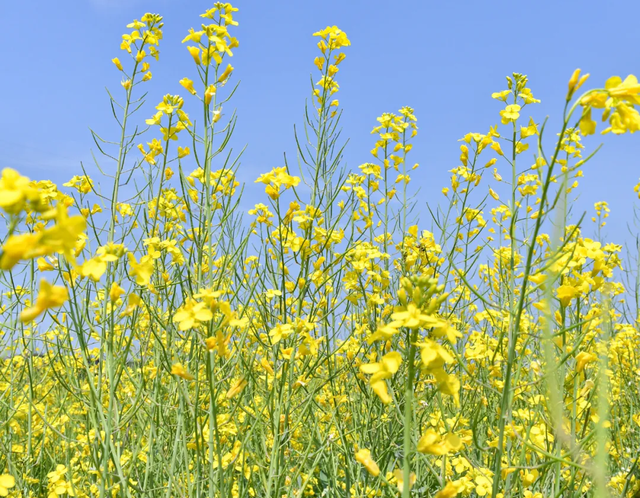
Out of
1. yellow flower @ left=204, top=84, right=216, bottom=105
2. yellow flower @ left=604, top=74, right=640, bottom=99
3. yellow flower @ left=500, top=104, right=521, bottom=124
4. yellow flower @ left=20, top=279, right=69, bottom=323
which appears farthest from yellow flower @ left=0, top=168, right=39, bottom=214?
yellow flower @ left=500, top=104, right=521, bottom=124

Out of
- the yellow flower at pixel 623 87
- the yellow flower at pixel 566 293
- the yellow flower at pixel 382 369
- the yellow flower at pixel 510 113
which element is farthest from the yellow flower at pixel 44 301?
the yellow flower at pixel 510 113

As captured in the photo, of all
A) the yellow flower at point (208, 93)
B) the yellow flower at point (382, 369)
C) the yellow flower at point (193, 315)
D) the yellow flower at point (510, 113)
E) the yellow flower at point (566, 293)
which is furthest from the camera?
the yellow flower at point (510, 113)

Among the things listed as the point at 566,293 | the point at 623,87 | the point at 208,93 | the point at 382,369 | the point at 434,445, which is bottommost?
the point at 434,445

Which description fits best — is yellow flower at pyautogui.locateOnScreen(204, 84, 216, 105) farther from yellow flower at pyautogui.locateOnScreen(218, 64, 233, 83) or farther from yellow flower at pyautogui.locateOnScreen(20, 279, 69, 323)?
yellow flower at pyautogui.locateOnScreen(20, 279, 69, 323)

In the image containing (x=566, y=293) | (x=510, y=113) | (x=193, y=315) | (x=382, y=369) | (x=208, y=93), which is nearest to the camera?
A: (x=382, y=369)

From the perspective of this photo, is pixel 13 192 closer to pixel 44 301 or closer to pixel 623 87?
pixel 44 301

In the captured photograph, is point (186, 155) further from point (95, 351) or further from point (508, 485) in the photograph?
point (95, 351)

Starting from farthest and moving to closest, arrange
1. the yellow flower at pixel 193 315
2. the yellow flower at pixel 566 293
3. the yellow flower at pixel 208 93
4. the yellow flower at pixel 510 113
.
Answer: the yellow flower at pixel 510 113 < the yellow flower at pixel 208 93 < the yellow flower at pixel 566 293 < the yellow flower at pixel 193 315

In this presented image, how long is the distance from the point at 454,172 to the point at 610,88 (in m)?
2.68

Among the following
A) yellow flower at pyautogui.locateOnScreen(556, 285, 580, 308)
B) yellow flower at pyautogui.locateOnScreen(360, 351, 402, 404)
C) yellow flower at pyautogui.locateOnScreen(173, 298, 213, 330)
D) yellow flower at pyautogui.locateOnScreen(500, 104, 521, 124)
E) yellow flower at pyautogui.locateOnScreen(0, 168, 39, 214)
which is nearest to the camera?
yellow flower at pyautogui.locateOnScreen(0, 168, 39, 214)

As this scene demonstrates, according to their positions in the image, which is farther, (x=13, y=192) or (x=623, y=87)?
(x=623, y=87)

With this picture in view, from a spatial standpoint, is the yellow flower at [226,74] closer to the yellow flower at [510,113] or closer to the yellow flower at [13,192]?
the yellow flower at [510,113]

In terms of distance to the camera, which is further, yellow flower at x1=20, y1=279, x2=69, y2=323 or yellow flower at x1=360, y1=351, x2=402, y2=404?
yellow flower at x1=360, y1=351, x2=402, y2=404

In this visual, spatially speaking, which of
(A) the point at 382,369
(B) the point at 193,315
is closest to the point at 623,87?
(A) the point at 382,369
